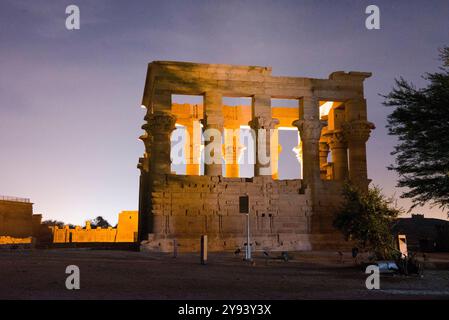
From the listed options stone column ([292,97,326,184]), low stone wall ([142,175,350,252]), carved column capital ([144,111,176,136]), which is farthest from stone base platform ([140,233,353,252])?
carved column capital ([144,111,176,136])

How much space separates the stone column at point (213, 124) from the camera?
26531 millimetres

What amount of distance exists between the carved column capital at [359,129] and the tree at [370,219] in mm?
10642

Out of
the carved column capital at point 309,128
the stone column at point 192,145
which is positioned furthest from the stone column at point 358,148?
the stone column at point 192,145

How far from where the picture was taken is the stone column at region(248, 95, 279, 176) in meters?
27.0

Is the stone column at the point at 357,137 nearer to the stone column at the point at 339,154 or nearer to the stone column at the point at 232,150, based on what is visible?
the stone column at the point at 339,154

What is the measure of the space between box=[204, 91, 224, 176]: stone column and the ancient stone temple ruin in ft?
0.18

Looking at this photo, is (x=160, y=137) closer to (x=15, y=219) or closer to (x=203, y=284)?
(x=203, y=284)

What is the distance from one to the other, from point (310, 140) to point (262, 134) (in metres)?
2.97

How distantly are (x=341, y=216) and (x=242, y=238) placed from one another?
8.63m

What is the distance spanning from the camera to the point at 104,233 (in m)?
48.2

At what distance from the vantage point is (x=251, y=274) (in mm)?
13766

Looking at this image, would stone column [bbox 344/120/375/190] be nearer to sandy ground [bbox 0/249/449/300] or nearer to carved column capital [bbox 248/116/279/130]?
carved column capital [bbox 248/116/279/130]
